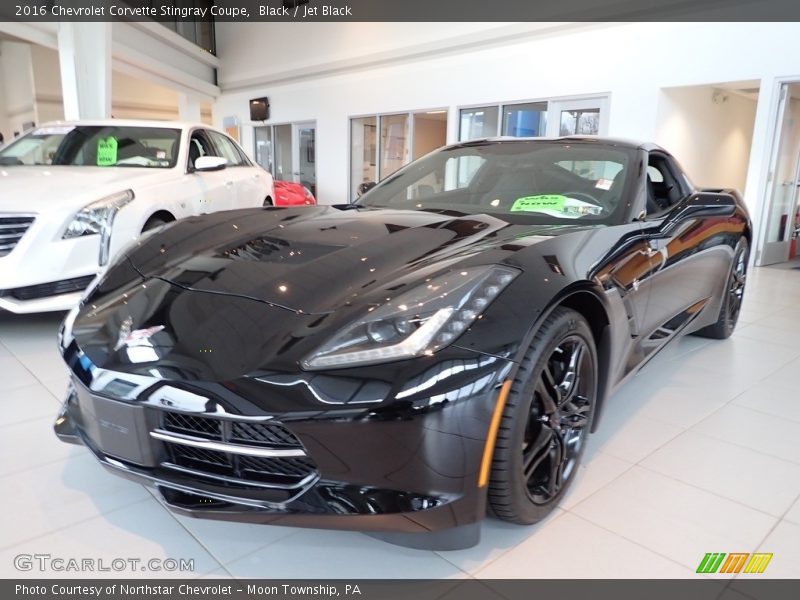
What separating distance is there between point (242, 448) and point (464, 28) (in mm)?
8995

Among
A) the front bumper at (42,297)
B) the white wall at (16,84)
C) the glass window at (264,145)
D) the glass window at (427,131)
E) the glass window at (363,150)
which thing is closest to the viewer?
the front bumper at (42,297)

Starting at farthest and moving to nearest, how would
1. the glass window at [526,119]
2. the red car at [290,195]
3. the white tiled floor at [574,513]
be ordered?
1. the glass window at [526,119]
2. the red car at [290,195]
3. the white tiled floor at [574,513]

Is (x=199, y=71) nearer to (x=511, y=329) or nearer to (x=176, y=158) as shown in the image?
(x=176, y=158)

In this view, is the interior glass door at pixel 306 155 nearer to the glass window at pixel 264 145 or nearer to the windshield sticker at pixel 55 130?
the glass window at pixel 264 145

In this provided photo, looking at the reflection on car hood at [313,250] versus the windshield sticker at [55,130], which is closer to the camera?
the reflection on car hood at [313,250]

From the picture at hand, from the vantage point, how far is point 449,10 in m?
9.05

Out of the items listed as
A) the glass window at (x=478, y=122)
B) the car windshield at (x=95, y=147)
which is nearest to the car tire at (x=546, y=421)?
the car windshield at (x=95, y=147)

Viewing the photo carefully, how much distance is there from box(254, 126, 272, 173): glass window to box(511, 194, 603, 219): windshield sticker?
1235cm

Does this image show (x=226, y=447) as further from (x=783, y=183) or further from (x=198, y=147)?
(x=783, y=183)

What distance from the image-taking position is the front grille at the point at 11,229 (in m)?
2.83

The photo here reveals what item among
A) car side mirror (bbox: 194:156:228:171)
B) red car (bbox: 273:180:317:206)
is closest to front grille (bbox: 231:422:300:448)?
car side mirror (bbox: 194:156:228:171)

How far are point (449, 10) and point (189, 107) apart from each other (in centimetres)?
900

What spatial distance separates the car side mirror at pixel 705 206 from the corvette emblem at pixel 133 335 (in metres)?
2.02

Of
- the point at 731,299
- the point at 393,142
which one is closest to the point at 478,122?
the point at 393,142
